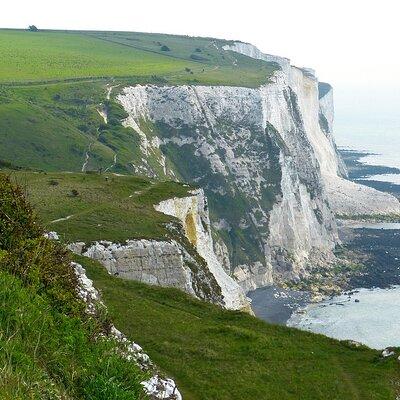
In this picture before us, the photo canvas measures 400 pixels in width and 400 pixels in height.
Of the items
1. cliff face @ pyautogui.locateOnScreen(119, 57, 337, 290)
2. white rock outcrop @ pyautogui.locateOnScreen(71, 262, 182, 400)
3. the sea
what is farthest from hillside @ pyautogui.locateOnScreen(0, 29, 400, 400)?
the sea

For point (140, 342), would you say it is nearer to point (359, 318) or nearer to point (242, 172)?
point (359, 318)

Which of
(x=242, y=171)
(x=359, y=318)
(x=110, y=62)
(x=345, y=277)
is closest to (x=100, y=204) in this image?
(x=359, y=318)

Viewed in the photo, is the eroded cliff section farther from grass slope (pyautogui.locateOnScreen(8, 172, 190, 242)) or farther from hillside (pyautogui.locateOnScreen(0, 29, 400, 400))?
grass slope (pyautogui.locateOnScreen(8, 172, 190, 242))

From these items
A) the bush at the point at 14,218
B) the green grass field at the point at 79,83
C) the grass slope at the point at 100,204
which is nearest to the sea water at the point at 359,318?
the green grass field at the point at 79,83

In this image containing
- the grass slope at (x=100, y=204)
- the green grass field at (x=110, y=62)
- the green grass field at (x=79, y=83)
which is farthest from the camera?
the green grass field at (x=110, y=62)

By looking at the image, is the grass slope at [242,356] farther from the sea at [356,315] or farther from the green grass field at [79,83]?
the sea at [356,315]
